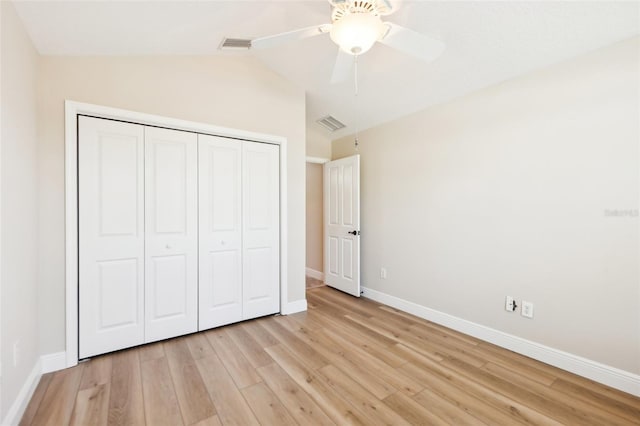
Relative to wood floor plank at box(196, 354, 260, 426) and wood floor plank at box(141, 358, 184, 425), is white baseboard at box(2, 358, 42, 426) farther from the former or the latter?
wood floor plank at box(196, 354, 260, 426)

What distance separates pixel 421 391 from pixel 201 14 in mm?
3087

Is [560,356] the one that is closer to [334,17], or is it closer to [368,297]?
[368,297]

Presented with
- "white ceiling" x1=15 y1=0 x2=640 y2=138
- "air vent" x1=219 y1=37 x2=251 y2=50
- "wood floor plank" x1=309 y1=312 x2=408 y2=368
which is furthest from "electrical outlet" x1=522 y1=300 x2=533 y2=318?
"air vent" x1=219 y1=37 x2=251 y2=50

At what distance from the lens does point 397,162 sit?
3.45m

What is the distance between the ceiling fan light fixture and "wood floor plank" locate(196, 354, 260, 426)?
7.11 ft

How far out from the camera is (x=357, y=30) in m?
1.41

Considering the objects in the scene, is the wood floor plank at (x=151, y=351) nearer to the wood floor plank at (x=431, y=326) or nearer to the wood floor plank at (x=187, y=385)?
the wood floor plank at (x=187, y=385)

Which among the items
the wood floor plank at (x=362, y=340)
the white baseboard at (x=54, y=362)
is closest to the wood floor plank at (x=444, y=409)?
the wood floor plank at (x=362, y=340)

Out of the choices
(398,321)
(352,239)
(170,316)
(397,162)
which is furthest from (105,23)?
(398,321)

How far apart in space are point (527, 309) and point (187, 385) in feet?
8.98

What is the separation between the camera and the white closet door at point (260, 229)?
2.98m

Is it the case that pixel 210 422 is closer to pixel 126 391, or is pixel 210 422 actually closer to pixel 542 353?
pixel 126 391

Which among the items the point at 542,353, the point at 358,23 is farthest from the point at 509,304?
the point at 358,23

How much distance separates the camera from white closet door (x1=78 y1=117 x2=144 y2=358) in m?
2.19
